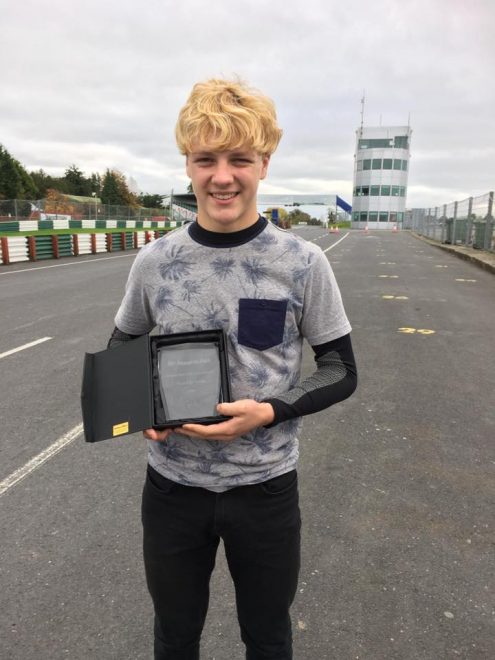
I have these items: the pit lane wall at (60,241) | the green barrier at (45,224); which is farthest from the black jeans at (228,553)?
the green barrier at (45,224)

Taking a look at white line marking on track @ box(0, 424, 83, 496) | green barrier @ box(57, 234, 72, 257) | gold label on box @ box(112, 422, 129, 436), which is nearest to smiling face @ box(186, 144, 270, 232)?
gold label on box @ box(112, 422, 129, 436)

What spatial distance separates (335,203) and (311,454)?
106 metres

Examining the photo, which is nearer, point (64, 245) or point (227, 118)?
point (227, 118)

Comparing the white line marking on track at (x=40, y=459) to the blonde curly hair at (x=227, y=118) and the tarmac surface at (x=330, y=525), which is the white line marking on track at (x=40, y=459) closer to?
the tarmac surface at (x=330, y=525)

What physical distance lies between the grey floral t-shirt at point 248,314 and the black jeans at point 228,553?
0.21 feet

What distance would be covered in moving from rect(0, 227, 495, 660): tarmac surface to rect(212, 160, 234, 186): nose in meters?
1.88

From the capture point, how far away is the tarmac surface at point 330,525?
7.15 feet

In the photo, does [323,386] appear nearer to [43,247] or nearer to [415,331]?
[415,331]

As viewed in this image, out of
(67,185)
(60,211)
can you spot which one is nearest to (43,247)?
(60,211)

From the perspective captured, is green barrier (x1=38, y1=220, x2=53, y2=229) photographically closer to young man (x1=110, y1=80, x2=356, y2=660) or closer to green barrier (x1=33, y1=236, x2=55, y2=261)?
green barrier (x1=33, y1=236, x2=55, y2=261)

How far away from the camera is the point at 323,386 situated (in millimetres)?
1476

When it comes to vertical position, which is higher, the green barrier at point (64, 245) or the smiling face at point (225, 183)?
the smiling face at point (225, 183)

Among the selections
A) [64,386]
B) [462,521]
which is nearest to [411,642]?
[462,521]

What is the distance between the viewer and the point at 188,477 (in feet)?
4.93
